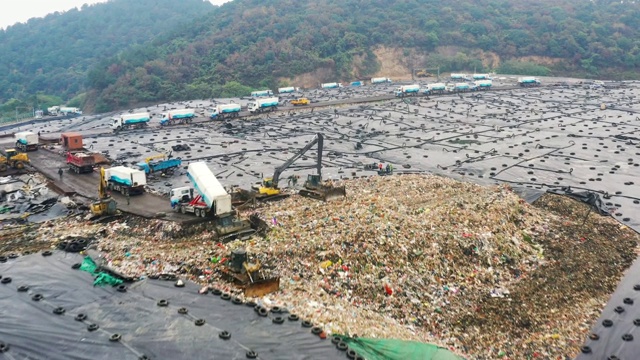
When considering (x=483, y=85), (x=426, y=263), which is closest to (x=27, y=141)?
(x=426, y=263)

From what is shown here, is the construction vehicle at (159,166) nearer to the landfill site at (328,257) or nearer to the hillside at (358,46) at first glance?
the landfill site at (328,257)

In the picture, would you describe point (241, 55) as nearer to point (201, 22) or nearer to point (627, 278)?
point (201, 22)

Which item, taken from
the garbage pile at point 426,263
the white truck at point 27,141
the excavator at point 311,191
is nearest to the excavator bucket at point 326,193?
the excavator at point 311,191

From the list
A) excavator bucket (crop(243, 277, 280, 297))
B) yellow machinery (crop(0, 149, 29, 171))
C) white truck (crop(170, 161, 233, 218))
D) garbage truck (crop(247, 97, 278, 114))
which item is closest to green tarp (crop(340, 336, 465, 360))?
excavator bucket (crop(243, 277, 280, 297))

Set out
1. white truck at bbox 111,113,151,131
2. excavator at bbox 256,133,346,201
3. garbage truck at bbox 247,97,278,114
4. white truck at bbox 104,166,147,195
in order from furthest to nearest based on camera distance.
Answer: garbage truck at bbox 247,97,278,114 < white truck at bbox 111,113,151,131 < white truck at bbox 104,166,147,195 < excavator at bbox 256,133,346,201

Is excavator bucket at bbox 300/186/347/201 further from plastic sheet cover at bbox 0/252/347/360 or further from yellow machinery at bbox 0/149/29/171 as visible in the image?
yellow machinery at bbox 0/149/29/171
